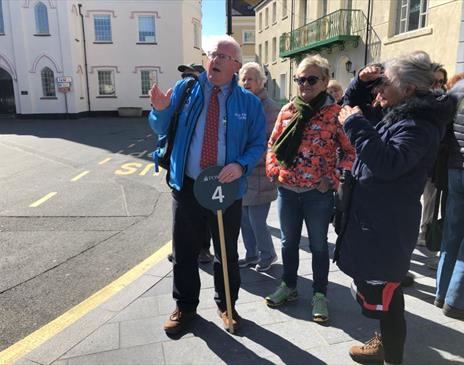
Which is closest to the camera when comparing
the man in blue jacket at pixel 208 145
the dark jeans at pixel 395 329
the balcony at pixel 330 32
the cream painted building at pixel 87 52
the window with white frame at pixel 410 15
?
the dark jeans at pixel 395 329

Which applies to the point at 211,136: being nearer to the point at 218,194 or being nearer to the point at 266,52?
the point at 218,194

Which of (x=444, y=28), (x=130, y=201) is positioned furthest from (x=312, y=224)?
(x=444, y=28)

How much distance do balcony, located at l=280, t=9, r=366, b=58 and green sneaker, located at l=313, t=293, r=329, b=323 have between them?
15888 millimetres

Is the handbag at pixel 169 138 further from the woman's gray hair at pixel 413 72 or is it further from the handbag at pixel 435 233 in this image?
the handbag at pixel 435 233

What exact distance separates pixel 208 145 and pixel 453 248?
6.90 feet

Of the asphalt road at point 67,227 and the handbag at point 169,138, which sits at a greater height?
the handbag at point 169,138

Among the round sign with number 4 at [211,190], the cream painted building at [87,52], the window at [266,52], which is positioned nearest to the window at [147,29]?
the cream painted building at [87,52]

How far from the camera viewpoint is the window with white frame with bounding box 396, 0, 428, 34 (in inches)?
526

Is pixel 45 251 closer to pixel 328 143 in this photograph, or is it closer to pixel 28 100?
pixel 328 143

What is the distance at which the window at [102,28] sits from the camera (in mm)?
29141

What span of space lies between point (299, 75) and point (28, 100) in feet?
92.9

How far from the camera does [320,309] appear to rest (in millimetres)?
3225

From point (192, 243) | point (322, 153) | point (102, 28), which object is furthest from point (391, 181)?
point (102, 28)

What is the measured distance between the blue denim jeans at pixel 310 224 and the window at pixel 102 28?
95.9 ft
